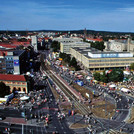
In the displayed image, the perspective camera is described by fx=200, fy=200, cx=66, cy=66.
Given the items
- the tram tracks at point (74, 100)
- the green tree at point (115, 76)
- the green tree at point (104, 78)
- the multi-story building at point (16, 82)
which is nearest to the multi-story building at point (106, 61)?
the green tree at point (115, 76)

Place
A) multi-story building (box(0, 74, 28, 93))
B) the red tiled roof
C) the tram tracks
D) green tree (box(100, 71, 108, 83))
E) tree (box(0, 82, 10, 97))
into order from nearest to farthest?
the tram tracks, tree (box(0, 82, 10, 97)), multi-story building (box(0, 74, 28, 93)), the red tiled roof, green tree (box(100, 71, 108, 83))

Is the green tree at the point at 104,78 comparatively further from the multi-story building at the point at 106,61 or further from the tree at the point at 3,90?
the tree at the point at 3,90

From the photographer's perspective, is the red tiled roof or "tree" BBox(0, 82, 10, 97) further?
the red tiled roof

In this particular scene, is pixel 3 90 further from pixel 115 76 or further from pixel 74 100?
pixel 115 76

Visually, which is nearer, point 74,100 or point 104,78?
point 74,100

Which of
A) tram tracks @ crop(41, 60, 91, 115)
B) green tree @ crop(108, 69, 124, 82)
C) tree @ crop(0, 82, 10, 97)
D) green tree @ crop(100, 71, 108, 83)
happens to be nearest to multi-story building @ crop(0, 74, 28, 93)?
tree @ crop(0, 82, 10, 97)

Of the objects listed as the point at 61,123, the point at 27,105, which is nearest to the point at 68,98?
the point at 27,105

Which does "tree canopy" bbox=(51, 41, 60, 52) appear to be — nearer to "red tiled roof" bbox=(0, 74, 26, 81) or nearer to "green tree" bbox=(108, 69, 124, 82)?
"green tree" bbox=(108, 69, 124, 82)

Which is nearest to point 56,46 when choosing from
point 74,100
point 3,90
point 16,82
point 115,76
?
point 115,76

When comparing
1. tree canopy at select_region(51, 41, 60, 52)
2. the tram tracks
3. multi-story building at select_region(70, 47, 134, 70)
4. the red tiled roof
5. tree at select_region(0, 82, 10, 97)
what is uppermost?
tree canopy at select_region(51, 41, 60, 52)
